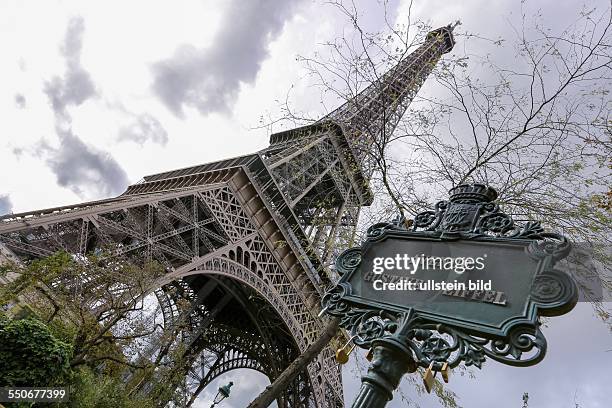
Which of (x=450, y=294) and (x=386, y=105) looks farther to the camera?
(x=386, y=105)

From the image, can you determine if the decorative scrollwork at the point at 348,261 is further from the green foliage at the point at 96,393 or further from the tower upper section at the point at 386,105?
the green foliage at the point at 96,393

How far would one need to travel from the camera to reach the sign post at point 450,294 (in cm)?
247

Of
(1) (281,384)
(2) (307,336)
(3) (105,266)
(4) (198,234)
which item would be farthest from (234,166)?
(1) (281,384)

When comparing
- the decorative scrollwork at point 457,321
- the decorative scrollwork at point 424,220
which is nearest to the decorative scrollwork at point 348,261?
the decorative scrollwork at point 457,321

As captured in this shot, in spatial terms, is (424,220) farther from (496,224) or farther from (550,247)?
(550,247)

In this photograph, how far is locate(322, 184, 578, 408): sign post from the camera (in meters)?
2.47

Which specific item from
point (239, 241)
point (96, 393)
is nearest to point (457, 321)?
point (96, 393)

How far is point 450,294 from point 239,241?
20.8m

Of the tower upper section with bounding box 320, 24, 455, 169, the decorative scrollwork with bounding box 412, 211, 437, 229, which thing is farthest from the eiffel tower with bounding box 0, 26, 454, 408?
the decorative scrollwork with bounding box 412, 211, 437, 229

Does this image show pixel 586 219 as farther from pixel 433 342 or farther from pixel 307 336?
pixel 307 336

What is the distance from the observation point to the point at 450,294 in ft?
8.80

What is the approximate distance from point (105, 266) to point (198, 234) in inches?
240

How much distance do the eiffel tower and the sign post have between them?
13.3m

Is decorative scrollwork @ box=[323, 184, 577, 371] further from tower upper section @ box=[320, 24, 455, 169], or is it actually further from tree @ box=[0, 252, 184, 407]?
tree @ box=[0, 252, 184, 407]
